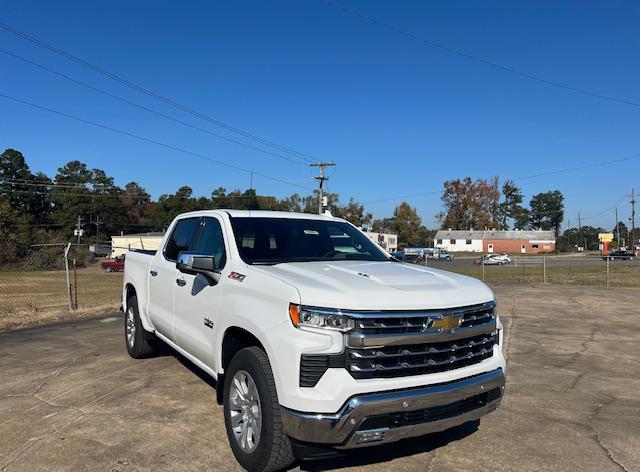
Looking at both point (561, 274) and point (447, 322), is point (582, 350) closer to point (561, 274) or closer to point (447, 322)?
point (447, 322)

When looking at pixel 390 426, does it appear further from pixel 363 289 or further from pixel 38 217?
pixel 38 217

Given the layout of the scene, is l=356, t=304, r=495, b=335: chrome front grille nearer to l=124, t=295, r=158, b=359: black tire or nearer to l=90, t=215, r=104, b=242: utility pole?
l=124, t=295, r=158, b=359: black tire

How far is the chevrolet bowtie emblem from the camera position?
3369 millimetres

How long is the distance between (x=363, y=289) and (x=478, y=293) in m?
0.97

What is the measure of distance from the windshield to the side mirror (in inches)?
10.0

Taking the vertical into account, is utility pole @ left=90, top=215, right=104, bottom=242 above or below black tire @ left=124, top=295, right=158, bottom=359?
above

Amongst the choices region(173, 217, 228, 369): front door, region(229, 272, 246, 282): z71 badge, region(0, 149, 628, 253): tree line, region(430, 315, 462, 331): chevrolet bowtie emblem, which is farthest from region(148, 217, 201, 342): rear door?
region(0, 149, 628, 253): tree line

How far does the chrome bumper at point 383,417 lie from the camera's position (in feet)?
→ 9.98

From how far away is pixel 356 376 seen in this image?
3.15 metres

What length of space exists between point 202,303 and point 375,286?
174cm

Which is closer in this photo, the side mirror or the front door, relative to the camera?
the side mirror

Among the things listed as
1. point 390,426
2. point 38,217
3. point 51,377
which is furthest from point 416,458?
point 38,217

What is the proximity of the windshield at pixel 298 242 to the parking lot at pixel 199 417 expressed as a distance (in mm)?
1555

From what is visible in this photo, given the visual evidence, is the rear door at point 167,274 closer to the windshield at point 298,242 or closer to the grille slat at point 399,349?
the windshield at point 298,242
